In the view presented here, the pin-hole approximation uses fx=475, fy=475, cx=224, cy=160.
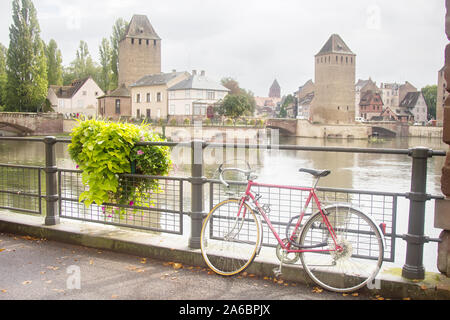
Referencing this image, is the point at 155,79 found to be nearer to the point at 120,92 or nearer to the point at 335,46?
the point at 120,92

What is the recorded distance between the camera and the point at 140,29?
7250 centimetres

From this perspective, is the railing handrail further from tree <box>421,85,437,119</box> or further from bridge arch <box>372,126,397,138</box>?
tree <box>421,85,437,119</box>

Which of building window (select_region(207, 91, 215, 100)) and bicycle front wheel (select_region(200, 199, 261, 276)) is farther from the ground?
building window (select_region(207, 91, 215, 100))

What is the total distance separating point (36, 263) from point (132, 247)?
824 millimetres

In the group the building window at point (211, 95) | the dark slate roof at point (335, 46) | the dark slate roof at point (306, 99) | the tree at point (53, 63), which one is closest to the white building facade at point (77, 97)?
the tree at point (53, 63)

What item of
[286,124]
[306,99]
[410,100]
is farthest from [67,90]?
[410,100]

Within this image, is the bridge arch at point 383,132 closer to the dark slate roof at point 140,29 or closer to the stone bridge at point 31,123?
the dark slate roof at point 140,29

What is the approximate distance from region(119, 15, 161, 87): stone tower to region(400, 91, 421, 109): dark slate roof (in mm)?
54774

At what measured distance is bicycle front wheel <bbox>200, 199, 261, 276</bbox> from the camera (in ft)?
12.2

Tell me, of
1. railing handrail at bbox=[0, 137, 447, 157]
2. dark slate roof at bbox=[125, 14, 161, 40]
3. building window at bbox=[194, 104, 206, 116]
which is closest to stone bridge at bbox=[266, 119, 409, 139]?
building window at bbox=[194, 104, 206, 116]

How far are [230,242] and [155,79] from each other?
66139mm

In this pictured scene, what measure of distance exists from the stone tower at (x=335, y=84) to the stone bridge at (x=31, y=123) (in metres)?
39.8

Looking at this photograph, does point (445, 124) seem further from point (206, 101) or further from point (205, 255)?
point (206, 101)

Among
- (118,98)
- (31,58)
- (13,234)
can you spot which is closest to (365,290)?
(13,234)
